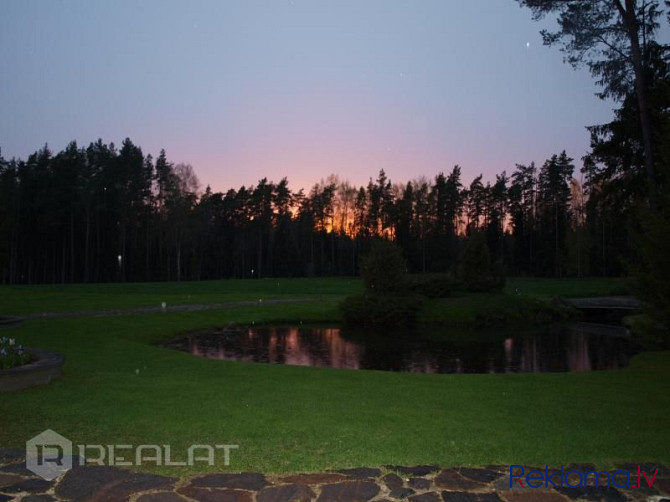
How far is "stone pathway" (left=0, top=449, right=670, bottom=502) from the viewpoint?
408 cm

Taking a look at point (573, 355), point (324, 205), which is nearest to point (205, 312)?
point (573, 355)

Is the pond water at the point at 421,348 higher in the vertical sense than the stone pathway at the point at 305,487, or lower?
lower

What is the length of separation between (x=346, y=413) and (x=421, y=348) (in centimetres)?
1124

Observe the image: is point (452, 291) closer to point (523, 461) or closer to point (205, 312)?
point (205, 312)

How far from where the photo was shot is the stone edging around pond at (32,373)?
7734 mm

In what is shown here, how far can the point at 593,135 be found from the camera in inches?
757


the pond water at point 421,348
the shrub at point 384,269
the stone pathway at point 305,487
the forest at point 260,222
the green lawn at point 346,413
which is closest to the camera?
the stone pathway at point 305,487

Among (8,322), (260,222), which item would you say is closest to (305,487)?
(8,322)

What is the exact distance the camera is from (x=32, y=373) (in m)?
8.08

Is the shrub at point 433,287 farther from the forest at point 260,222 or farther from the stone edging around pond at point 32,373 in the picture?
the forest at point 260,222

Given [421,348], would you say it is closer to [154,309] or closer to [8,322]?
[154,309]

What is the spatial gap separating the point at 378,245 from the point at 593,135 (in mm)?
11116

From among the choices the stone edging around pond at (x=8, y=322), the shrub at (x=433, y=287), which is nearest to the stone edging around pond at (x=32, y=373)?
the stone edging around pond at (x=8, y=322)

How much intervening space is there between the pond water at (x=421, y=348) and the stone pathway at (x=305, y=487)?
890cm
